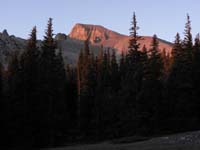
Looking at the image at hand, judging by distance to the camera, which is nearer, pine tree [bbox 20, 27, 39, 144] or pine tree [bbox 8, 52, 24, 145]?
pine tree [bbox 8, 52, 24, 145]

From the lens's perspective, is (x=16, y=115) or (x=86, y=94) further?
(x=86, y=94)

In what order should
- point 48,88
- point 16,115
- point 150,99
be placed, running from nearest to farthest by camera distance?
point 16,115, point 48,88, point 150,99

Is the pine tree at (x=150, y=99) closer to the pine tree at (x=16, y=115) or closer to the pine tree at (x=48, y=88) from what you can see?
the pine tree at (x=48, y=88)

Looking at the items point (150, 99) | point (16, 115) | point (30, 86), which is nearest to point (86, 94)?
point (150, 99)

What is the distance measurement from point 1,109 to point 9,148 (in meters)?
4.81

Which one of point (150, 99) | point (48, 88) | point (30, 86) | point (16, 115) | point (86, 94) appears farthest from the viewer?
point (86, 94)

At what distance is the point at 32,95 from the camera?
2066 inches

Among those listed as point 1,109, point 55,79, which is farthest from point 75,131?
point 1,109

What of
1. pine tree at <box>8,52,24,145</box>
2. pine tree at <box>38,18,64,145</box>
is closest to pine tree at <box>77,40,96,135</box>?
pine tree at <box>38,18,64,145</box>

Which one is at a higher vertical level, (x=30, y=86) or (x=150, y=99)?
(x=30, y=86)

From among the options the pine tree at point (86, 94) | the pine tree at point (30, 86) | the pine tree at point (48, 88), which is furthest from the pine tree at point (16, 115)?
the pine tree at point (86, 94)

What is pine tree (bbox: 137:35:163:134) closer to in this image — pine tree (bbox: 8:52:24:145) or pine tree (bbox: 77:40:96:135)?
pine tree (bbox: 77:40:96:135)

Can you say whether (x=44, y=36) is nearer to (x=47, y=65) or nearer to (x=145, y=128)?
(x=47, y=65)

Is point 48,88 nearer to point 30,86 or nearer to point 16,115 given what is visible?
point 30,86
